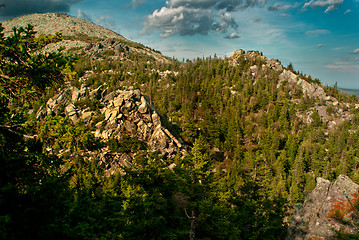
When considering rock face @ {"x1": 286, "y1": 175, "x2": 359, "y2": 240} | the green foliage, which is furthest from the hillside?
rock face @ {"x1": 286, "y1": 175, "x2": 359, "y2": 240}

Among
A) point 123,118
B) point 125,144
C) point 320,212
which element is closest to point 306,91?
point 123,118

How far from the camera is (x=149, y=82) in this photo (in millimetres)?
123812

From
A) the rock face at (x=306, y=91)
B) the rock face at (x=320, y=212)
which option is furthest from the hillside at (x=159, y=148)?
the rock face at (x=320, y=212)

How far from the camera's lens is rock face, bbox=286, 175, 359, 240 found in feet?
53.7

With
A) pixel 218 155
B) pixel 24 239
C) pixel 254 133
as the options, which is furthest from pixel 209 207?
pixel 254 133

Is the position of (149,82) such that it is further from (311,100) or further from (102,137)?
(311,100)

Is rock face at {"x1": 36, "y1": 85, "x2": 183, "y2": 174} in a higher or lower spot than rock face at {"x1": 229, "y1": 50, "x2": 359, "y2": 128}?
lower

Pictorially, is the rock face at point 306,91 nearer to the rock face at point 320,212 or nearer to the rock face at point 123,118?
the rock face at point 123,118

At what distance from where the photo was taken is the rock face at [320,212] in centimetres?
1638

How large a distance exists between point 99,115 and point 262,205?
50.5m

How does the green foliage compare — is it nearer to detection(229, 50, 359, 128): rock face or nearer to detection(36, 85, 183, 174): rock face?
detection(36, 85, 183, 174): rock face

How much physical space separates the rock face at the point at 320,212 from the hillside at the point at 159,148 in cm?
164

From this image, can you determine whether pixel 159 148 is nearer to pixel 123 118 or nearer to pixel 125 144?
pixel 125 144

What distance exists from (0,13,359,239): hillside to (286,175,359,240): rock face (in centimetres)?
164
